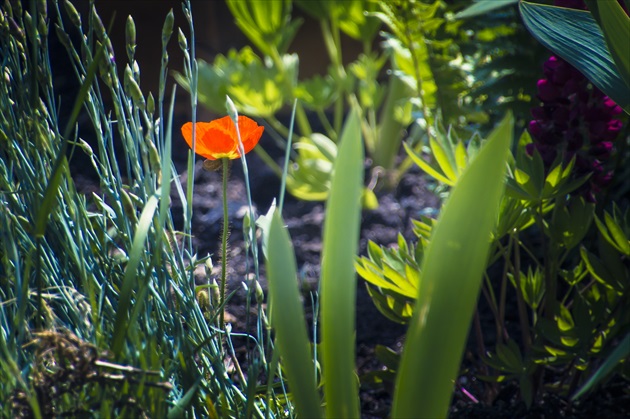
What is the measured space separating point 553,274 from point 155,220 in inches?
20.6

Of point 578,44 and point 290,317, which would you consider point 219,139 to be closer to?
point 290,317

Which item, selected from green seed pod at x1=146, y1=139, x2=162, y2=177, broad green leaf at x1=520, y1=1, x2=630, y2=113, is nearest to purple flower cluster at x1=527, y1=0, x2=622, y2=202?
broad green leaf at x1=520, y1=1, x2=630, y2=113

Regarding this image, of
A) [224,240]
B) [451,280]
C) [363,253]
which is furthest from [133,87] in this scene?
[363,253]

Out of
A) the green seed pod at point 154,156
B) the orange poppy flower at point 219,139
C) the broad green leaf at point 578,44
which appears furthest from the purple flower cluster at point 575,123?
the green seed pod at point 154,156

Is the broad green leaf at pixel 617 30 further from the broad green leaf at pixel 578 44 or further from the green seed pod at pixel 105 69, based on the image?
the green seed pod at pixel 105 69

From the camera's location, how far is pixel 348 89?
1.91 metres

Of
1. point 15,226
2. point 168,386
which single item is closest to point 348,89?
point 15,226

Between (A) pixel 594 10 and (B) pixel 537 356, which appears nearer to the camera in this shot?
(A) pixel 594 10

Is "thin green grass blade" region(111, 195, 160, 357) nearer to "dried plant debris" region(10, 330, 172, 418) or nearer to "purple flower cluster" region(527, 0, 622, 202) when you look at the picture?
"dried plant debris" region(10, 330, 172, 418)

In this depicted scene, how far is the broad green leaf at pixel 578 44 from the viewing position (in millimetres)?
672

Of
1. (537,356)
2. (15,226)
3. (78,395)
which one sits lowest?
(537,356)

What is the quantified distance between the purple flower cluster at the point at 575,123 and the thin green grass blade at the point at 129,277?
57 cm

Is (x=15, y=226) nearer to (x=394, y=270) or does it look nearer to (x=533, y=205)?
(x=394, y=270)

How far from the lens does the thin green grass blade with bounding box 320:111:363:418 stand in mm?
442
